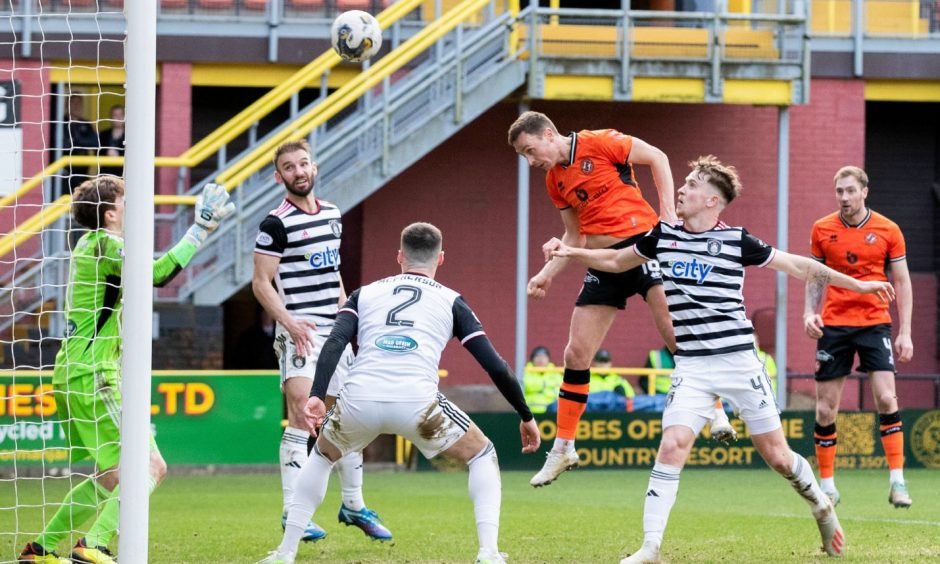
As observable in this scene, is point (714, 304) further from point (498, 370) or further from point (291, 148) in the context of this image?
point (291, 148)

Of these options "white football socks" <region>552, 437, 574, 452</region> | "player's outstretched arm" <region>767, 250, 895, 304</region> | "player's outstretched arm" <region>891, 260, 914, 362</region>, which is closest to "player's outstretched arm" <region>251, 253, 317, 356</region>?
"white football socks" <region>552, 437, 574, 452</region>

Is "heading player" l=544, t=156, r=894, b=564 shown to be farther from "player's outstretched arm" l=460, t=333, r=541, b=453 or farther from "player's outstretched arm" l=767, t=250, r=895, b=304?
"player's outstretched arm" l=460, t=333, r=541, b=453

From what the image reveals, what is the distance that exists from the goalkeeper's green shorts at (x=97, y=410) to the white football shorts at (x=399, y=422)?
3.54 feet

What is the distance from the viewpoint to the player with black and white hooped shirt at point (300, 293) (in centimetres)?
900

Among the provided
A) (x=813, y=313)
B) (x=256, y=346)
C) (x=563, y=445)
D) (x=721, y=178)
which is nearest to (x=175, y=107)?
(x=256, y=346)

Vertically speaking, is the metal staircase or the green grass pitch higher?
the metal staircase

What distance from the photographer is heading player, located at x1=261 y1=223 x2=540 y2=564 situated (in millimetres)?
7027

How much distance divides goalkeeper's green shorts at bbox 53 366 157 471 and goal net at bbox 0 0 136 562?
1.32 m

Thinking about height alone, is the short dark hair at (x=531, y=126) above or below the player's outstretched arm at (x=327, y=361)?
above

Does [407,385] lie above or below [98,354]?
below

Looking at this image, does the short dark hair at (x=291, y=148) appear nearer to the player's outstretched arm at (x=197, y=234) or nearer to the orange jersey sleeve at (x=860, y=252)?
the player's outstretched arm at (x=197, y=234)

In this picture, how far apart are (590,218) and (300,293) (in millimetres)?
1895

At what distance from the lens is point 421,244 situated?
7.20 meters

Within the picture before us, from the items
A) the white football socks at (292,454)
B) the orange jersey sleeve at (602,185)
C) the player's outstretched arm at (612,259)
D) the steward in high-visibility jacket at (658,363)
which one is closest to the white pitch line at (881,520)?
the orange jersey sleeve at (602,185)
